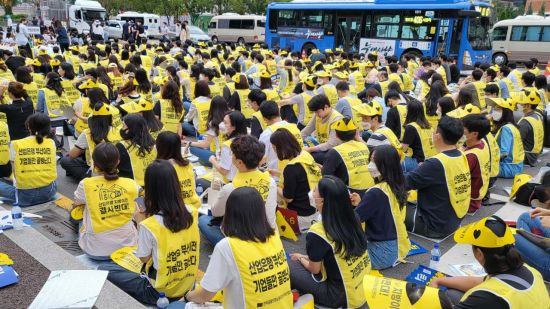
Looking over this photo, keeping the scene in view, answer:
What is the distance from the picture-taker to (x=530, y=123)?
24.7 feet

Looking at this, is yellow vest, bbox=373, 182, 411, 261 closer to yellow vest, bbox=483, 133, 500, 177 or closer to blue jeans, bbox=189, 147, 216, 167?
yellow vest, bbox=483, 133, 500, 177

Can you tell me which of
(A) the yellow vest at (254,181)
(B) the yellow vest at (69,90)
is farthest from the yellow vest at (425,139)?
(B) the yellow vest at (69,90)

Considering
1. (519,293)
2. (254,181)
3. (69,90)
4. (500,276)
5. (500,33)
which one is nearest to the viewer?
(519,293)

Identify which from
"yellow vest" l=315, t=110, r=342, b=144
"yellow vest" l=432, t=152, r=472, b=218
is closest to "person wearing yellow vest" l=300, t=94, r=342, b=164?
"yellow vest" l=315, t=110, r=342, b=144

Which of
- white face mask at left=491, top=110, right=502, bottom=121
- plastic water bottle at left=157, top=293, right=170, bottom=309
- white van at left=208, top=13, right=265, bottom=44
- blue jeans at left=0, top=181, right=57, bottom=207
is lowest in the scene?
blue jeans at left=0, top=181, right=57, bottom=207

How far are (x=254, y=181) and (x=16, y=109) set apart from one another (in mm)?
5004

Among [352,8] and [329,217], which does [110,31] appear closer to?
[352,8]

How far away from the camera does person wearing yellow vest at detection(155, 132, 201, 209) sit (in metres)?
4.59

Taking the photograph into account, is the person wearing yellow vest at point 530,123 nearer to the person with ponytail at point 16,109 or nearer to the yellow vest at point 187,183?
the yellow vest at point 187,183

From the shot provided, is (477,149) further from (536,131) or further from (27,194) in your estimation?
(27,194)

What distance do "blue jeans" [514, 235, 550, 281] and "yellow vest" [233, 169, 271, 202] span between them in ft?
8.42

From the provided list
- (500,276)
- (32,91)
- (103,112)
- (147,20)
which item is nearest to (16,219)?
(103,112)

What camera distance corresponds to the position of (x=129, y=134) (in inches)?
215

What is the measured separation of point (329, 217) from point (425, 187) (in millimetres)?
2045
